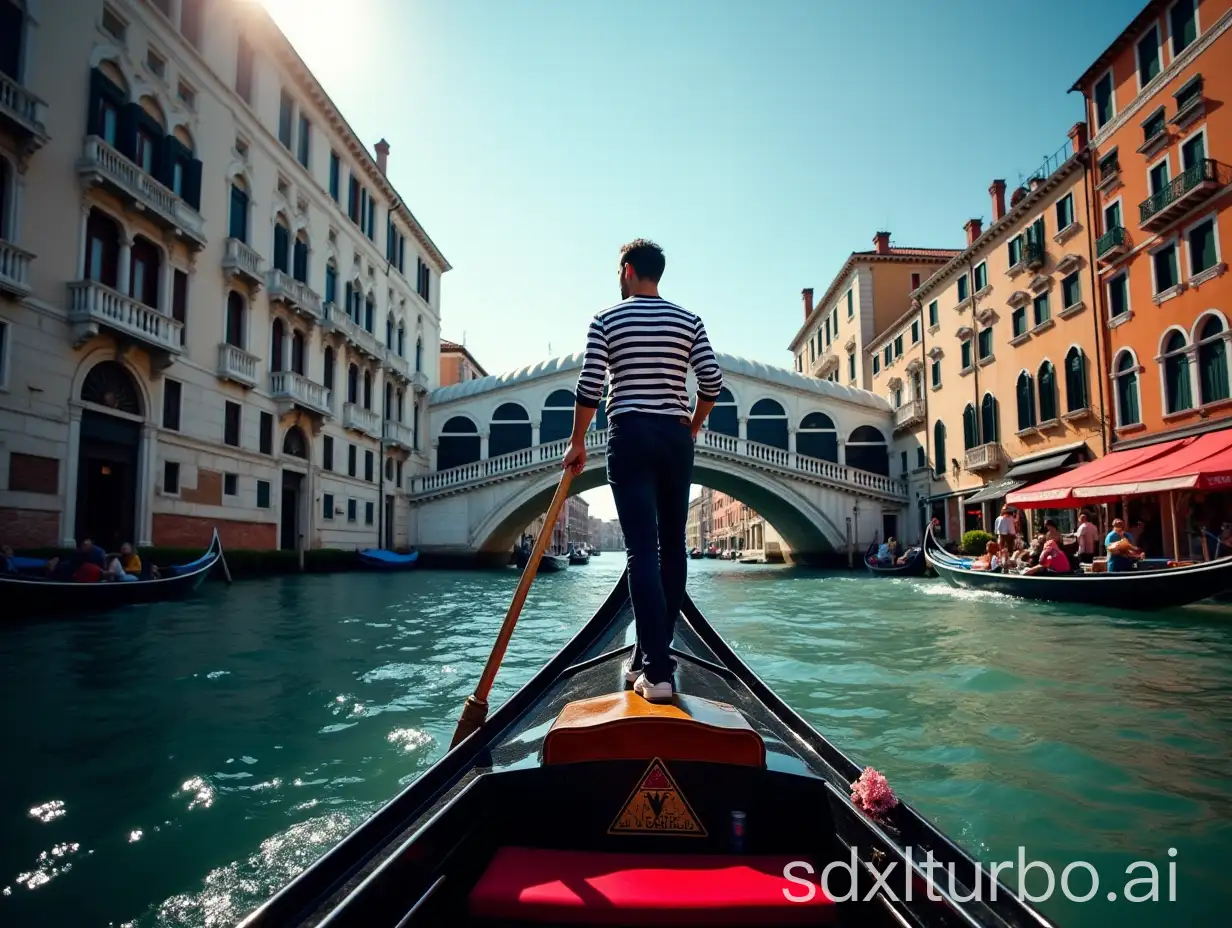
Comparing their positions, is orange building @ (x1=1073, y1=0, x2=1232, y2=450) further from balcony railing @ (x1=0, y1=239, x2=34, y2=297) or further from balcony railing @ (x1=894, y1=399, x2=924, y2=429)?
balcony railing @ (x1=0, y1=239, x2=34, y2=297)

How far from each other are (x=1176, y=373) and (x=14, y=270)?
12478 mm

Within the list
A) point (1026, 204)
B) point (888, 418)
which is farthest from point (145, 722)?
point (888, 418)

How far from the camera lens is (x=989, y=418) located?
1300 cm

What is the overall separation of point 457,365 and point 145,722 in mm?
25756

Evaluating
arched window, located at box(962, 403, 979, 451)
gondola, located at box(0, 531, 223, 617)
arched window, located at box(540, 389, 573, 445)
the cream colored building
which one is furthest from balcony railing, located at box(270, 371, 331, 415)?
arched window, located at box(962, 403, 979, 451)

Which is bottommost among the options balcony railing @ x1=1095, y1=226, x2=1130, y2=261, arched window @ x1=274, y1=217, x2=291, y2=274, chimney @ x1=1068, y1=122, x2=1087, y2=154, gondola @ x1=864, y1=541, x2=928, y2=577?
gondola @ x1=864, y1=541, x2=928, y2=577

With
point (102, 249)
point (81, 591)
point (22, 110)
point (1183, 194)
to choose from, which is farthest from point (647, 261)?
point (1183, 194)

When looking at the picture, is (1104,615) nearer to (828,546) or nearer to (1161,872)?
(1161,872)

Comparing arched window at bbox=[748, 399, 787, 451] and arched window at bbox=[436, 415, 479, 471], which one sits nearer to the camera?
arched window at bbox=[748, 399, 787, 451]

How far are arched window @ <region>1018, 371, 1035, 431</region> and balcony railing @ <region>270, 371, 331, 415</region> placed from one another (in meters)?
11.7

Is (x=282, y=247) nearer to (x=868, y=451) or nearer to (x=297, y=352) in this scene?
(x=297, y=352)

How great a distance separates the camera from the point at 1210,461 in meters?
7.07

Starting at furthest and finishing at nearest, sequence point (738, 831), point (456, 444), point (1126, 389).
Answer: point (456, 444) → point (1126, 389) → point (738, 831)

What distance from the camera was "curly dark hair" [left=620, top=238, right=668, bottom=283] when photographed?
1.70m
